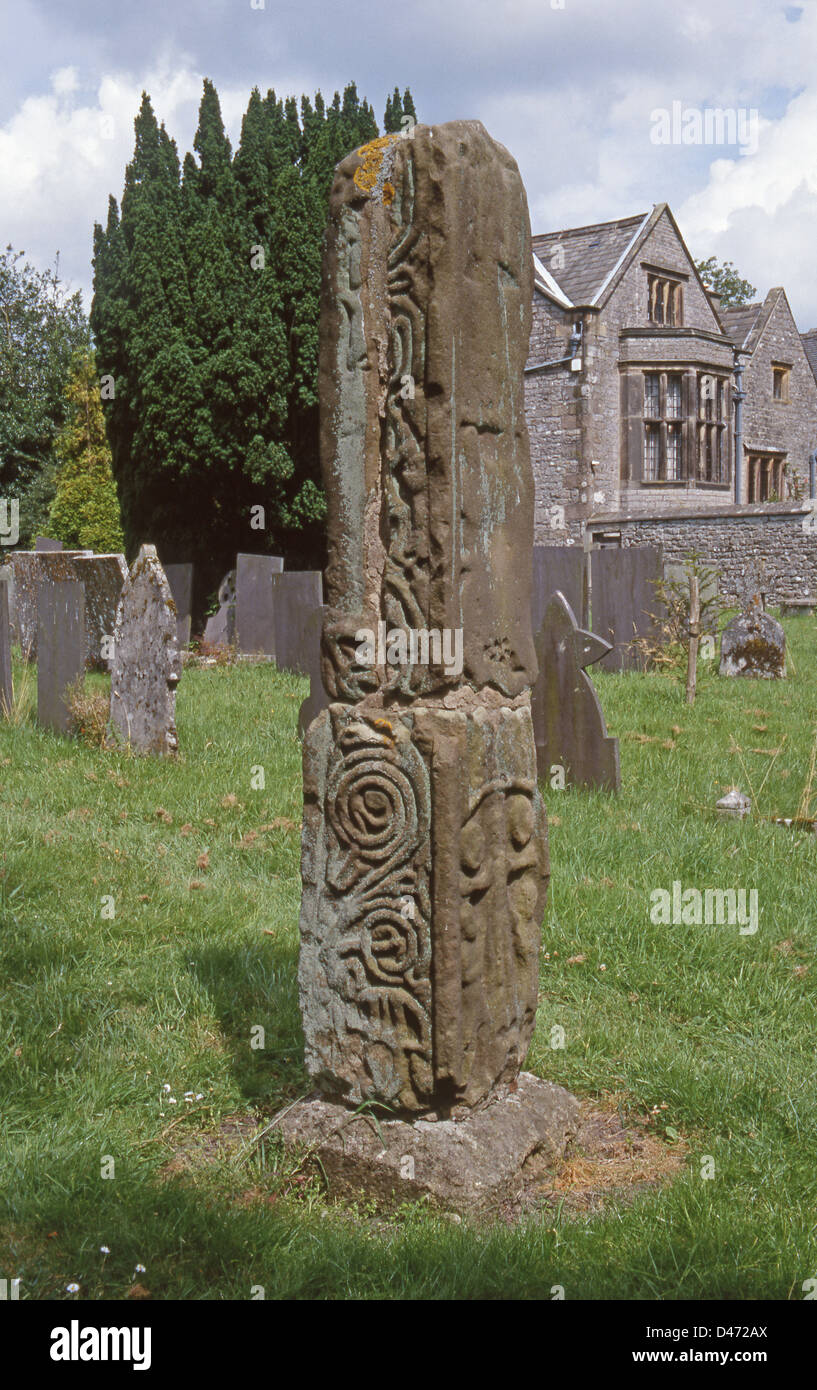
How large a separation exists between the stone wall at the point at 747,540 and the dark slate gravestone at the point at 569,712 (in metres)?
15.2

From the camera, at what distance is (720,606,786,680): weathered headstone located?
42.4ft

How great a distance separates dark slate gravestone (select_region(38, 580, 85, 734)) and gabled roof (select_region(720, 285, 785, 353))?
23.3m

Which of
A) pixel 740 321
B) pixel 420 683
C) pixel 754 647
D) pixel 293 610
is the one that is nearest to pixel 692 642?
pixel 754 647

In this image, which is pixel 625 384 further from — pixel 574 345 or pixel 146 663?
pixel 146 663

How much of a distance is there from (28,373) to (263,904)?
1368 inches

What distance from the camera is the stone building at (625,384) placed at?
79.2 ft

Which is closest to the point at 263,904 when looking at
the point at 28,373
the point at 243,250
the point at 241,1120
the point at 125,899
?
the point at 125,899

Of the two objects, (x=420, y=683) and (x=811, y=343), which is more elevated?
(x=811, y=343)

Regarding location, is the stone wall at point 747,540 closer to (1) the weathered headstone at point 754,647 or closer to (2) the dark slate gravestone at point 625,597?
(2) the dark slate gravestone at point 625,597

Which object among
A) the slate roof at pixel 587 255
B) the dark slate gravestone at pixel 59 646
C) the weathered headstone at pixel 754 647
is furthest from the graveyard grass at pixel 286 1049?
the slate roof at pixel 587 255

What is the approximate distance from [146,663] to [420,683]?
5.71 m

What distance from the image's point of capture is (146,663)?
336 inches
